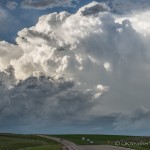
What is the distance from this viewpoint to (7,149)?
9500cm

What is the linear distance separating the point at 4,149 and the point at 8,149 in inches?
36.3

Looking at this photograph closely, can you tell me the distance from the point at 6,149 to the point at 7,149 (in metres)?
0.37

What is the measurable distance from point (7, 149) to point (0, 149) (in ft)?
6.31

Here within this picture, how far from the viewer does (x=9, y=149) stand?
94.9 m

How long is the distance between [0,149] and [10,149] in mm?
2529

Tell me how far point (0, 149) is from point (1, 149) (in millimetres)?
527

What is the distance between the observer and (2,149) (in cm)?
9456

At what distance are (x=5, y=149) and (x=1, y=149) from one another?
1357 millimetres

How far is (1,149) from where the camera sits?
94.2 metres

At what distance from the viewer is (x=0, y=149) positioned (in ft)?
307

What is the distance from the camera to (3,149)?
311ft

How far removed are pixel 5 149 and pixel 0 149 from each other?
1867 millimetres

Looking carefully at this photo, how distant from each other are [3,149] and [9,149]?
137cm

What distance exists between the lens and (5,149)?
95.3 meters
